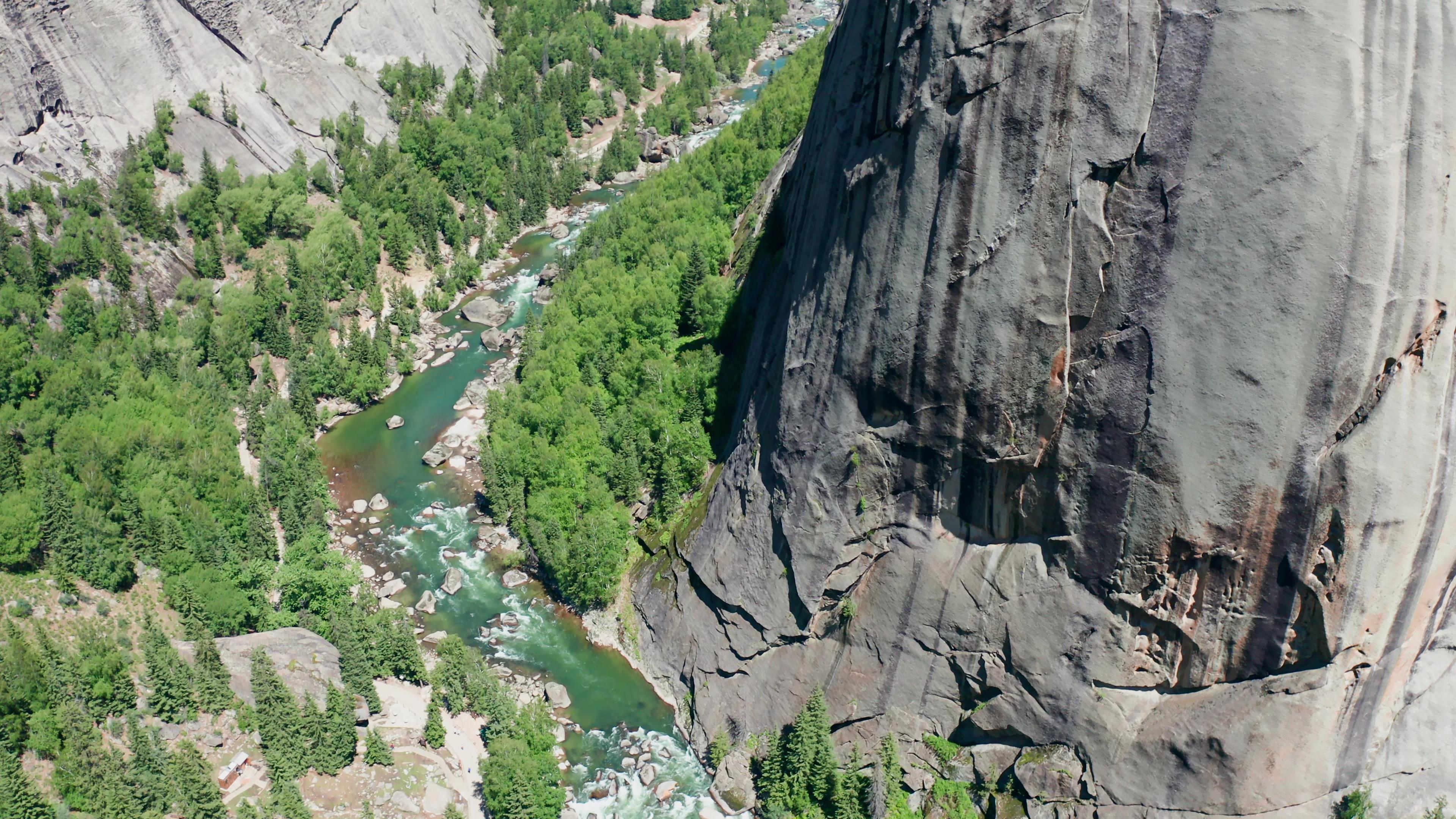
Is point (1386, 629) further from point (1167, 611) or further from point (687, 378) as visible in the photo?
point (687, 378)

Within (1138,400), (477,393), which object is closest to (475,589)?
(477,393)

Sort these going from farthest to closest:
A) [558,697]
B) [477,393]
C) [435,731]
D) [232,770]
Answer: [477,393] < [558,697] < [435,731] < [232,770]

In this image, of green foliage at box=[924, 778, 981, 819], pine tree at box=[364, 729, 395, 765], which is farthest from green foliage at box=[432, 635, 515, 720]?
green foliage at box=[924, 778, 981, 819]

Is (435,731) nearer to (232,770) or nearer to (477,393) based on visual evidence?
(232,770)

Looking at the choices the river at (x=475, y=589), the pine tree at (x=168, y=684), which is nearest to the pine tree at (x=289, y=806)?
the pine tree at (x=168, y=684)

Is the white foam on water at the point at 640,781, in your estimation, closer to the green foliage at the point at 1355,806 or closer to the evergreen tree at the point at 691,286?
the green foliage at the point at 1355,806

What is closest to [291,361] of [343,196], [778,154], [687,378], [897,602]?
[343,196]

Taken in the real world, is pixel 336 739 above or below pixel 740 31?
below
